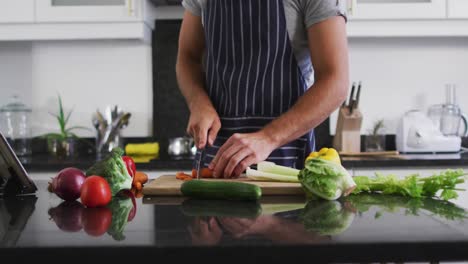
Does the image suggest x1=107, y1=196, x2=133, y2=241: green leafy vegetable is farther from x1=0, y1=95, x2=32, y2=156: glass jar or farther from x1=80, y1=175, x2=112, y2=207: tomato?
x1=0, y1=95, x2=32, y2=156: glass jar

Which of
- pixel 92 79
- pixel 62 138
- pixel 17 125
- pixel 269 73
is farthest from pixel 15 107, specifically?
pixel 269 73

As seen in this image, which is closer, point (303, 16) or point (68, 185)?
point (68, 185)

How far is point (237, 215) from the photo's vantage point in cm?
95

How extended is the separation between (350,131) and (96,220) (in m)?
2.06

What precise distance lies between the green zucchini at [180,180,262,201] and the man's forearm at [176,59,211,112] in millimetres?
460

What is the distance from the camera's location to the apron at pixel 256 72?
1.58 m

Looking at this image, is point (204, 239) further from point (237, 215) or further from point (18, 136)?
point (18, 136)

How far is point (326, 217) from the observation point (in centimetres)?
93

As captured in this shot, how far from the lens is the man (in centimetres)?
142

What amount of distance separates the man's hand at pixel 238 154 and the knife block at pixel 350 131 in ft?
5.03

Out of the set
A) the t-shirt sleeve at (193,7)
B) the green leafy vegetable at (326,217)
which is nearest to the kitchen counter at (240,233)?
the green leafy vegetable at (326,217)

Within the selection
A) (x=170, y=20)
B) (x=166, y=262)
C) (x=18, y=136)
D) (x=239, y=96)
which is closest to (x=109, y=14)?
(x=170, y=20)

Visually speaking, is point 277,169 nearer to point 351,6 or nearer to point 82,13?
point 351,6

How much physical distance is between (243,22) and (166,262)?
1.01 m
